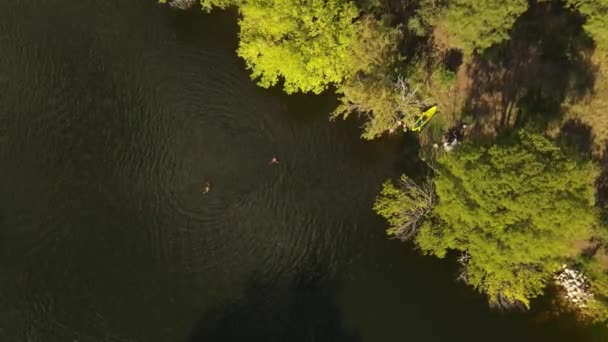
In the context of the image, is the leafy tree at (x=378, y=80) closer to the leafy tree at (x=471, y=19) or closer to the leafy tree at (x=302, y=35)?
the leafy tree at (x=302, y=35)

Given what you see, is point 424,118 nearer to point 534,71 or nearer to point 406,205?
point 406,205

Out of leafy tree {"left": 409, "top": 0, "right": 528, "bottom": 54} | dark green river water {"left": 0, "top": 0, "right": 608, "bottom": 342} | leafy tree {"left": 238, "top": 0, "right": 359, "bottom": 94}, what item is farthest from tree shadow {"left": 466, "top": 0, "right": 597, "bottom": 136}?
leafy tree {"left": 238, "top": 0, "right": 359, "bottom": 94}

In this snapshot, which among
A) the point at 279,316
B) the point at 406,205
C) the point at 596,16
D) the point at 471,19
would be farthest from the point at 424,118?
the point at 279,316

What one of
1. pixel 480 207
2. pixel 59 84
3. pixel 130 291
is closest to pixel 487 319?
pixel 480 207

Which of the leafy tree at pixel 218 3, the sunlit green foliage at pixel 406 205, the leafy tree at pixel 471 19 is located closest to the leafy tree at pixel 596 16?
the leafy tree at pixel 471 19

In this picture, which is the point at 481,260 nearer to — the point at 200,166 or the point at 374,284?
the point at 374,284

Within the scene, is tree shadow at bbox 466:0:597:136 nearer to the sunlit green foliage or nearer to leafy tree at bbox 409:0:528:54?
leafy tree at bbox 409:0:528:54

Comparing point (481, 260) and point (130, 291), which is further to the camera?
point (130, 291)
